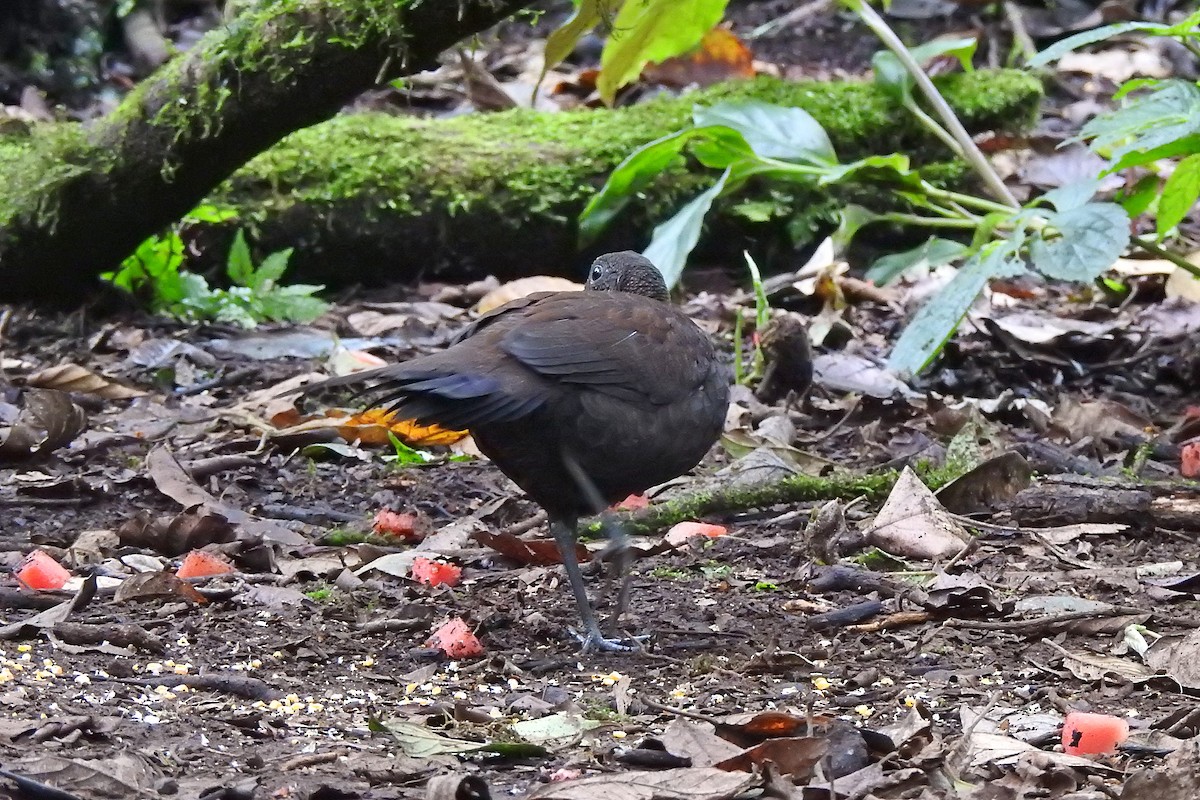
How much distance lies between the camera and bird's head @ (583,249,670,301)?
3873mm

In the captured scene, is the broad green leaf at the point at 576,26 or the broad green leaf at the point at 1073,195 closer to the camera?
the broad green leaf at the point at 576,26

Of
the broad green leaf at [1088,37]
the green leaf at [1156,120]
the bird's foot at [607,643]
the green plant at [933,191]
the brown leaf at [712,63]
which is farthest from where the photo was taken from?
the brown leaf at [712,63]

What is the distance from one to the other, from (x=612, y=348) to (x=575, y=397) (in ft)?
0.48

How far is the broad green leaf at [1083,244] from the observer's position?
4.20m

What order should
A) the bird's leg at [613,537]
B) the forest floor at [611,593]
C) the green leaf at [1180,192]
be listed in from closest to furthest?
the forest floor at [611,593], the bird's leg at [613,537], the green leaf at [1180,192]

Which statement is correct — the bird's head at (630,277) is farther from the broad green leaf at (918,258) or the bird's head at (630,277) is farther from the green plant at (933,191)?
the broad green leaf at (918,258)

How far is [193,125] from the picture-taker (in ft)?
15.9

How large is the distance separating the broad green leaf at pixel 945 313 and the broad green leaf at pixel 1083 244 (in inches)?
4.2

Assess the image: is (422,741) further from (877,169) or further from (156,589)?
(877,169)

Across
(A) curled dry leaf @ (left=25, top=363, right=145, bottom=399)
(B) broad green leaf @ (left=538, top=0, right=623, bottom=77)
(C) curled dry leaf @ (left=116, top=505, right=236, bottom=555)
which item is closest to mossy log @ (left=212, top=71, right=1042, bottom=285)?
(A) curled dry leaf @ (left=25, top=363, right=145, bottom=399)

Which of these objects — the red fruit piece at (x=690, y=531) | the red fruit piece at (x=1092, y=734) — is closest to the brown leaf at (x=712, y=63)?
the red fruit piece at (x=690, y=531)

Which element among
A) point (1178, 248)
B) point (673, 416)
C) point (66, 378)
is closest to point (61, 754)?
point (673, 416)

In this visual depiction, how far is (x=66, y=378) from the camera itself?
4.99 metres

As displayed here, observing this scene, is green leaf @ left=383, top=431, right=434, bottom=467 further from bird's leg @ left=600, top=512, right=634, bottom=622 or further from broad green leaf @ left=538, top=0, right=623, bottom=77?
broad green leaf @ left=538, top=0, right=623, bottom=77
